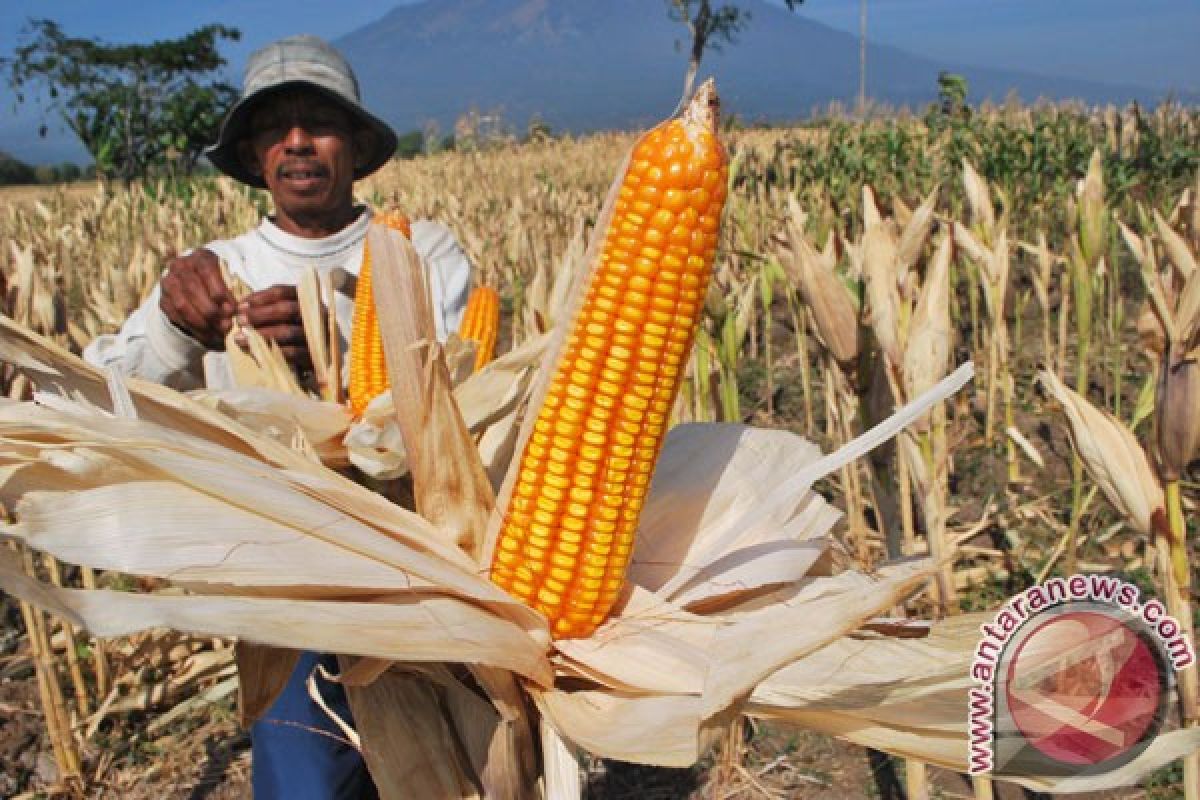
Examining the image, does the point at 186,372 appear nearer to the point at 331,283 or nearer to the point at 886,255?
the point at 331,283

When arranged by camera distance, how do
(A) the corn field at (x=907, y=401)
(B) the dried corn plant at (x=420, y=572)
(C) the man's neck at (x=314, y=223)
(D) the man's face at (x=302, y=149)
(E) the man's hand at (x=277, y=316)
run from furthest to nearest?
(C) the man's neck at (x=314, y=223)
(D) the man's face at (x=302, y=149)
(E) the man's hand at (x=277, y=316)
(A) the corn field at (x=907, y=401)
(B) the dried corn plant at (x=420, y=572)

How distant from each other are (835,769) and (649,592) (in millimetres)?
1980

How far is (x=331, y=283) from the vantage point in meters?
1.96

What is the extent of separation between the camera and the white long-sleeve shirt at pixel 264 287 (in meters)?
2.18

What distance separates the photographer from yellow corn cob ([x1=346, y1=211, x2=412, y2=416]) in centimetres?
161

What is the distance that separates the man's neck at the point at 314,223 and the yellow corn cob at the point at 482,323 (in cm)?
69

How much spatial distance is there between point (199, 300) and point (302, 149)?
22.6 inches

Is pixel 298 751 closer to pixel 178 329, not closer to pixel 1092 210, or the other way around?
pixel 178 329

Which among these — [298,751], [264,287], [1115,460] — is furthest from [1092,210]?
[298,751]

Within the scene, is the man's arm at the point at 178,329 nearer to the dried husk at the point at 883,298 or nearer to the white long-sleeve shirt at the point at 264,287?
the white long-sleeve shirt at the point at 264,287

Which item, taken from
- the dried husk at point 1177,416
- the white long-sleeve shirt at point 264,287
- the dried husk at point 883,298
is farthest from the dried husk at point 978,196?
the dried husk at point 1177,416

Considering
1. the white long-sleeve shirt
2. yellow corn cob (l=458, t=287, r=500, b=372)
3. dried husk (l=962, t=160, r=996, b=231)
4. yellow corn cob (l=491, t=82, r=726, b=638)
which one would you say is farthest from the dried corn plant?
dried husk (l=962, t=160, r=996, b=231)

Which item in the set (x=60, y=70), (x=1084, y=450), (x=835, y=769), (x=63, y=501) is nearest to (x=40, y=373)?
(x=63, y=501)

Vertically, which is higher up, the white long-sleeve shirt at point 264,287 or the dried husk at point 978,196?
the dried husk at point 978,196
